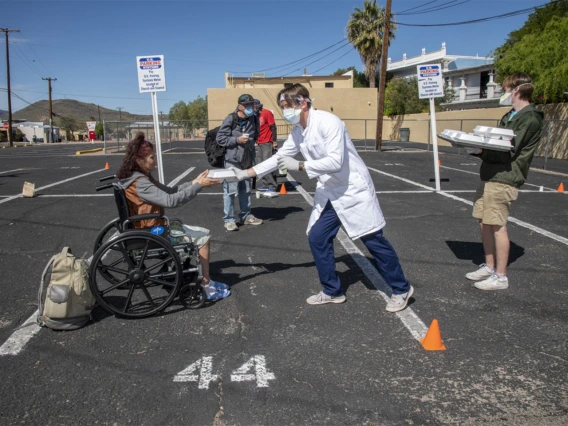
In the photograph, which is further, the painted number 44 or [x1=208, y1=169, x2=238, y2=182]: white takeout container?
[x1=208, y1=169, x2=238, y2=182]: white takeout container

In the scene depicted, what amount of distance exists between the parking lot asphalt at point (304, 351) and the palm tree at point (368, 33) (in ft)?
137

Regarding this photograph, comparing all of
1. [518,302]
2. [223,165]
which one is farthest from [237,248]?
[518,302]

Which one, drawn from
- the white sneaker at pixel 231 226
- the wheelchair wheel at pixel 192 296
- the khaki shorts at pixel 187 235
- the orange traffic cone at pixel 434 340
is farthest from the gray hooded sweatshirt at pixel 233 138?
the orange traffic cone at pixel 434 340

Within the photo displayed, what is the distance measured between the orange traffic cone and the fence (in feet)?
45.7

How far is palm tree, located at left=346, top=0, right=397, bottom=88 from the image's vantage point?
43.9m

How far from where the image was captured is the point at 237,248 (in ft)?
19.4

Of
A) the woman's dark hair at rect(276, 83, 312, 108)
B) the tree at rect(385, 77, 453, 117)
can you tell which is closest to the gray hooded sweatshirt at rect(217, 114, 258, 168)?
the woman's dark hair at rect(276, 83, 312, 108)

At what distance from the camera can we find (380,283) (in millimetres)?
4641

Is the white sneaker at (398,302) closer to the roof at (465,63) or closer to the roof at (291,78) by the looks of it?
the roof at (291,78)

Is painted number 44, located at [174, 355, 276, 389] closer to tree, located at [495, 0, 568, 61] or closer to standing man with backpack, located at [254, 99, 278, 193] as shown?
standing man with backpack, located at [254, 99, 278, 193]

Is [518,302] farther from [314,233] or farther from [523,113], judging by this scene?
[314,233]

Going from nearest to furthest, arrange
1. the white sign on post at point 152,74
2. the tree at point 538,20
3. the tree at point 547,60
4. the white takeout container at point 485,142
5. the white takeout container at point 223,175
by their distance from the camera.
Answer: the white takeout container at point 223,175
the white takeout container at point 485,142
the white sign on post at point 152,74
the tree at point 547,60
the tree at point 538,20

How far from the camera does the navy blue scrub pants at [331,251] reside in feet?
12.5

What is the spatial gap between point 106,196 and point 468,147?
7484 mm
